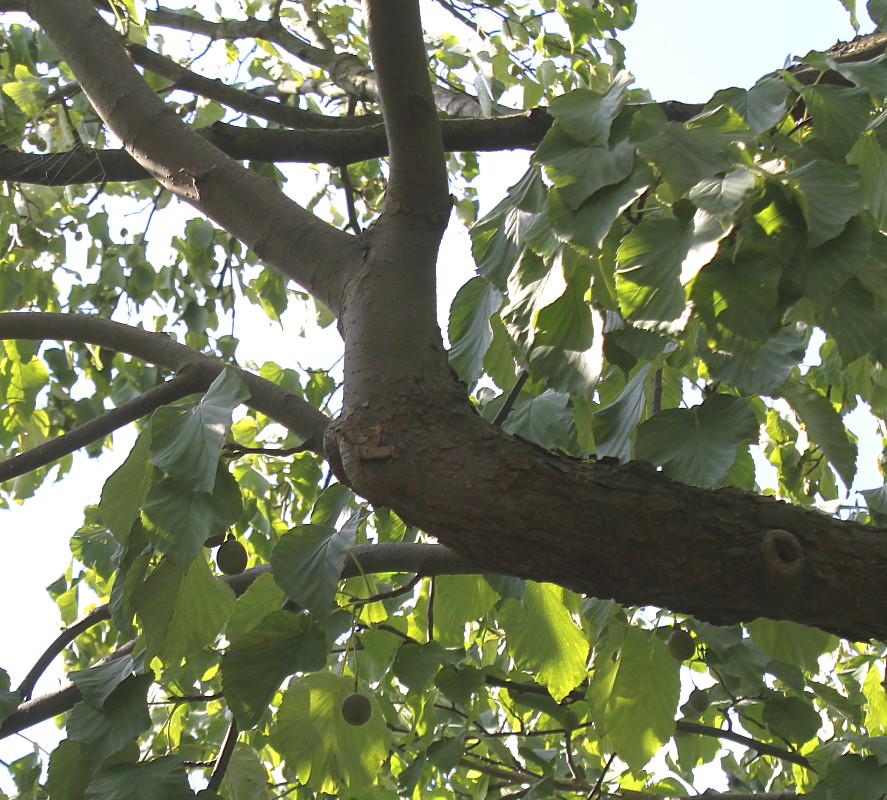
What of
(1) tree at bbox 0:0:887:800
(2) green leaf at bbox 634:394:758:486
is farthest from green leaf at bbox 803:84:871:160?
(2) green leaf at bbox 634:394:758:486

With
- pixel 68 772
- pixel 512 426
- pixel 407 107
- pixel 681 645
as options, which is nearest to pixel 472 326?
pixel 512 426

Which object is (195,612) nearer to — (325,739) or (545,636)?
(325,739)

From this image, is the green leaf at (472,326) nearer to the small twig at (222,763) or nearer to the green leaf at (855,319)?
the green leaf at (855,319)

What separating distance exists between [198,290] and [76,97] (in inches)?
36.6

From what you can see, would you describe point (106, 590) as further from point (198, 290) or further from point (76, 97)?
point (76, 97)

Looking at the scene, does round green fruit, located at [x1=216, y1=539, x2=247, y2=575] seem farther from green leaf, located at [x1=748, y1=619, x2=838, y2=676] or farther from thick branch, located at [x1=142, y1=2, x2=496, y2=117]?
thick branch, located at [x1=142, y1=2, x2=496, y2=117]

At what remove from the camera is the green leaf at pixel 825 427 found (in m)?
0.96

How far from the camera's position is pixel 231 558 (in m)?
1.35

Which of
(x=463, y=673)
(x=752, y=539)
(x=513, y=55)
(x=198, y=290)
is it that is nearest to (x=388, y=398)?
(x=752, y=539)

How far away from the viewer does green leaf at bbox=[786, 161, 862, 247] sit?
66cm

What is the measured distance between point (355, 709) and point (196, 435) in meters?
0.54

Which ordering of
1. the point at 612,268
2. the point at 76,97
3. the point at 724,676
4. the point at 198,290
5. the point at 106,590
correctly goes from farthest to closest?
the point at 198,290 → the point at 106,590 → the point at 76,97 → the point at 724,676 → the point at 612,268

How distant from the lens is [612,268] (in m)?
0.80

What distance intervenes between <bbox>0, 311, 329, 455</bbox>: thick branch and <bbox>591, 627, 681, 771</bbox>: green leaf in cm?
53
